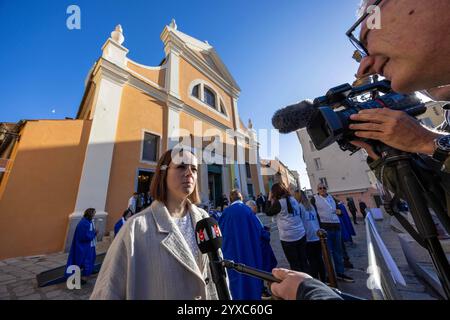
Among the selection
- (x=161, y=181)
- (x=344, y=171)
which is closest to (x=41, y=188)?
(x=161, y=181)

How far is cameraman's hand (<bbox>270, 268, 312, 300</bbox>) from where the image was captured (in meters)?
0.66

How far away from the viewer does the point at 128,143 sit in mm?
8797

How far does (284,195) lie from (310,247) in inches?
45.4

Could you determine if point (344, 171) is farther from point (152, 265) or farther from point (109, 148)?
point (152, 265)

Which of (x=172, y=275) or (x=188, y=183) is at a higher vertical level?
(x=188, y=183)

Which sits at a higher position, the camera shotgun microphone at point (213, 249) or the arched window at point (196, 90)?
the arched window at point (196, 90)

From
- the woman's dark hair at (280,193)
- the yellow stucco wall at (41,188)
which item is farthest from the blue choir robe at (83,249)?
the woman's dark hair at (280,193)

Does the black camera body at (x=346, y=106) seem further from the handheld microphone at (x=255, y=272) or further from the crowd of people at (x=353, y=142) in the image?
the handheld microphone at (x=255, y=272)

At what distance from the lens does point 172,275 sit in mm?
1103

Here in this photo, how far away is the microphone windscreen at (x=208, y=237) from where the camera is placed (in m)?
1.03

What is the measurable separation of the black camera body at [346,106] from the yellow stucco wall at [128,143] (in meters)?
8.65

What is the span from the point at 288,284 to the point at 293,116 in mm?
1040
